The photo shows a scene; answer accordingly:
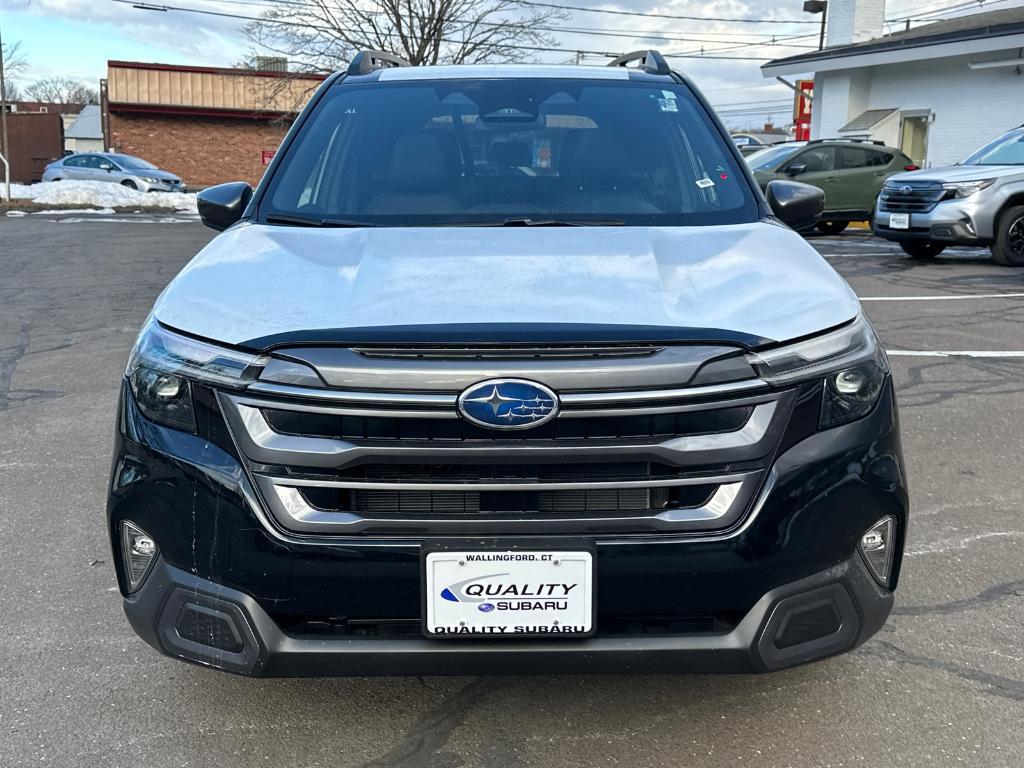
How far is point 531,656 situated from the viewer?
2.27 meters

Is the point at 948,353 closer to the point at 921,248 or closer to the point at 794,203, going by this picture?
the point at 794,203

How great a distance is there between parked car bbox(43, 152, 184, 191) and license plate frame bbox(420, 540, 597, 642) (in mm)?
29533

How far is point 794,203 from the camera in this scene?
3723 millimetres

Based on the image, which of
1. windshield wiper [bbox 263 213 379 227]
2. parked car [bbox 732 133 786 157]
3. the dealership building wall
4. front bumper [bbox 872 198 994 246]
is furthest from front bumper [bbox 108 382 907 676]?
the dealership building wall

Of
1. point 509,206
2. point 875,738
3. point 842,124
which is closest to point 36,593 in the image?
point 509,206

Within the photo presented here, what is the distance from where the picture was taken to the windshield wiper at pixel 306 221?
319 centimetres

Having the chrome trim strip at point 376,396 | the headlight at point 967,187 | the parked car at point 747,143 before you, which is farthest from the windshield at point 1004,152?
the chrome trim strip at point 376,396

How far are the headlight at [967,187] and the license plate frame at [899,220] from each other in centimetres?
60

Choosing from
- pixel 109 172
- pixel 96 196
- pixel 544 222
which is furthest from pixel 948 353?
pixel 109 172

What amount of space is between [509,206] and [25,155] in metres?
39.6

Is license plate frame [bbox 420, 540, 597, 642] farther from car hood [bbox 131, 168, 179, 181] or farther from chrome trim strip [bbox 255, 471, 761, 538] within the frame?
car hood [bbox 131, 168, 179, 181]

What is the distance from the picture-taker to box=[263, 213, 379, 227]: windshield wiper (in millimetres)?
3189

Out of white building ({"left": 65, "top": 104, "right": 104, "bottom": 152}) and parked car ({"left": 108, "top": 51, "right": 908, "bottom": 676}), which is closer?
parked car ({"left": 108, "top": 51, "right": 908, "bottom": 676})

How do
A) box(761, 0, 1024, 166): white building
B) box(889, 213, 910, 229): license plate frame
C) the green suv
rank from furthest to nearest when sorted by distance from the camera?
box(761, 0, 1024, 166): white building → the green suv → box(889, 213, 910, 229): license plate frame
